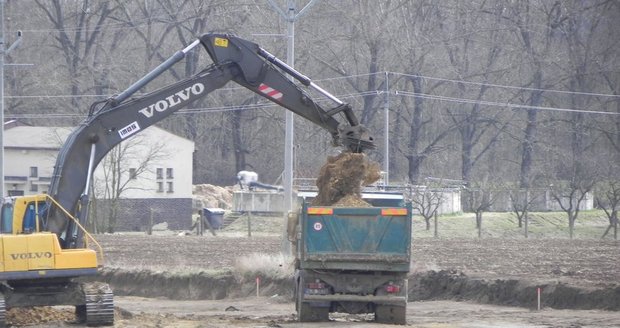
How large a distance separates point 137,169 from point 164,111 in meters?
40.2

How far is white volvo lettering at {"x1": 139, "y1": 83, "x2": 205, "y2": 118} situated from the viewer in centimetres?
2156

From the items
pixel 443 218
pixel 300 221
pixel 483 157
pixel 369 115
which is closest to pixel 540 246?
pixel 443 218

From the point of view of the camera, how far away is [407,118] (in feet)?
228

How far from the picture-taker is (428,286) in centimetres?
3027

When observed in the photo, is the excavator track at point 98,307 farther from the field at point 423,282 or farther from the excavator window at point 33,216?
the excavator window at point 33,216

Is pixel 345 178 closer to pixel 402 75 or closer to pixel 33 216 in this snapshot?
pixel 33 216

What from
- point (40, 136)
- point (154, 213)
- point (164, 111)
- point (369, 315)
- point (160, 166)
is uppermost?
point (40, 136)

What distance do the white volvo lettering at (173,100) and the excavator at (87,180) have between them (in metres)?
0.02

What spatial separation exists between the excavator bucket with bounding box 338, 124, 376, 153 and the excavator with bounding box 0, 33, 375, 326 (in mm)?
20

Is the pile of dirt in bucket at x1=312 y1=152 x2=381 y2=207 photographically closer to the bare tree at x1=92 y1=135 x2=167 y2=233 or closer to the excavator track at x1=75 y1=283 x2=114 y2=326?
the excavator track at x1=75 y1=283 x2=114 y2=326

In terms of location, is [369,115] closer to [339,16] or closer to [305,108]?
[339,16]

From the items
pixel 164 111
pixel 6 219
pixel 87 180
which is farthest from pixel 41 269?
pixel 164 111

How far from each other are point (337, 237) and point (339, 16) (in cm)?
4545

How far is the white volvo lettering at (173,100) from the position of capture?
21562 millimetres
